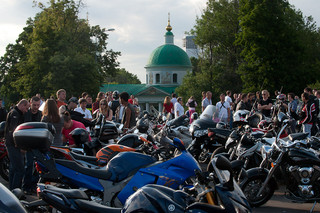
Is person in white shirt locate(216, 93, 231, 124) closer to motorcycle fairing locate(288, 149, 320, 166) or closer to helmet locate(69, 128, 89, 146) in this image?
helmet locate(69, 128, 89, 146)

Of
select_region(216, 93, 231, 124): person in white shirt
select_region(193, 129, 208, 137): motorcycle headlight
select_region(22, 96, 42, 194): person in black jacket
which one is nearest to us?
select_region(22, 96, 42, 194): person in black jacket

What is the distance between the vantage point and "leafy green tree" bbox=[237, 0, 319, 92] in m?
38.3

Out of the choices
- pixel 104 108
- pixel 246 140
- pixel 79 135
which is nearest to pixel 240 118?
pixel 246 140

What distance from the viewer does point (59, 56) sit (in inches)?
1531

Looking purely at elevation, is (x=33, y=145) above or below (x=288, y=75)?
below

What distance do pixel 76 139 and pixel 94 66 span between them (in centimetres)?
3319

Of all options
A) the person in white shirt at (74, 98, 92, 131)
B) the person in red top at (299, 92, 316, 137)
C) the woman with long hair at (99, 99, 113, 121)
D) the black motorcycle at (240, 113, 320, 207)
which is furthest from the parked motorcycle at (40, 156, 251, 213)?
the person in red top at (299, 92, 316, 137)

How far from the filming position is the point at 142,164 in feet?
17.5

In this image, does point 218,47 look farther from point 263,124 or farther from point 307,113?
point 263,124

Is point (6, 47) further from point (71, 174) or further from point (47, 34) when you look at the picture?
point (71, 174)

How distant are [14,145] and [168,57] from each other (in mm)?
79802

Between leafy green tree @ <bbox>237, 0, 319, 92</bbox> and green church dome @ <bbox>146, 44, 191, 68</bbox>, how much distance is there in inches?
1832

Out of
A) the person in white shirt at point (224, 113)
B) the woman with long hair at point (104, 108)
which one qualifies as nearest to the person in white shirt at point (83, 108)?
the woman with long hair at point (104, 108)

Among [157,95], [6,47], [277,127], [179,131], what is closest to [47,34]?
[6,47]
